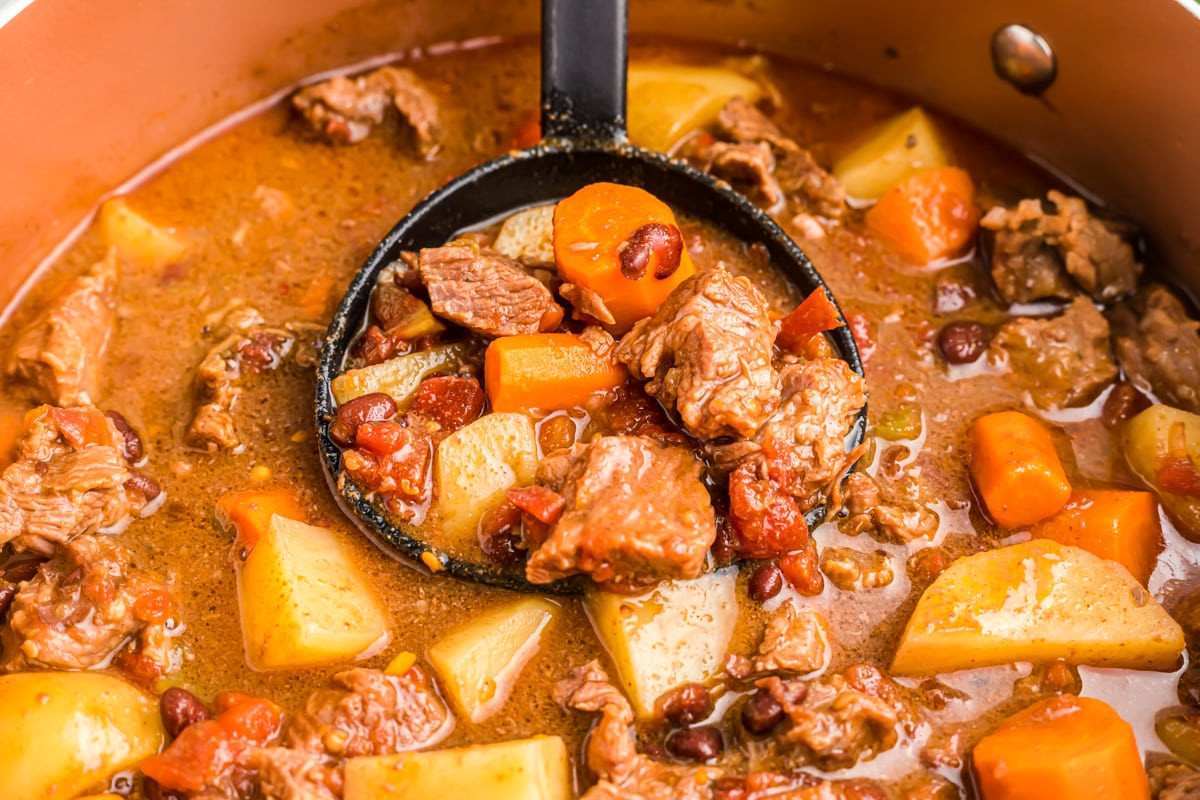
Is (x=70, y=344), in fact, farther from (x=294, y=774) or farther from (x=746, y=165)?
(x=746, y=165)

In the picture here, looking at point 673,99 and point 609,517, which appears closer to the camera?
point 609,517

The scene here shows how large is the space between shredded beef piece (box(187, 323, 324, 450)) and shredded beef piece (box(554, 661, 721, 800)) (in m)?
1.45

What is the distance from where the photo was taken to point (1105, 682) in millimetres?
3355

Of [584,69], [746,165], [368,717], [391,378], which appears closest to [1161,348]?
[746,165]

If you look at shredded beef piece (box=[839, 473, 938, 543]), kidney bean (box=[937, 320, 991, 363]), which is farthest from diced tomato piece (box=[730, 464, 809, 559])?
kidney bean (box=[937, 320, 991, 363])

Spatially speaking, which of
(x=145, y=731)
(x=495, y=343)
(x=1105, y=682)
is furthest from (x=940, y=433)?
(x=145, y=731)

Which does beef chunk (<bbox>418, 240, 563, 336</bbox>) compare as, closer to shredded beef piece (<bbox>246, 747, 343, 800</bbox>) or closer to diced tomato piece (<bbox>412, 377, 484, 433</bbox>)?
diced tomato piece (<bbox>412, 377, 484, 433</bbox>)

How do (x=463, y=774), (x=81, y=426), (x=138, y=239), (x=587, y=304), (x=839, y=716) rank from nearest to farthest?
1. (x=463, y=774)
2. (x=839, y=716)
3. (x=587, y=304)
4. (x=81, y=426)
5. (x=138, y=239)

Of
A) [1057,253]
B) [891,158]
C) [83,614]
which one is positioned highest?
[891,158]

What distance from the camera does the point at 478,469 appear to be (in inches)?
131

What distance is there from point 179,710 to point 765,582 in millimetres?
1724

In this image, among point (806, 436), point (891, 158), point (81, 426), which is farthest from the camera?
point (891, 158)

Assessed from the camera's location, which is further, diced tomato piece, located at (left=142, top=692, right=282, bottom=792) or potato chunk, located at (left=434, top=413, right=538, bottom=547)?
potato chunk, located at (left=434, top=413, right=538, bottom=547)

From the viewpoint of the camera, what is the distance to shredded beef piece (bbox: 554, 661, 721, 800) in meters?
2.99
